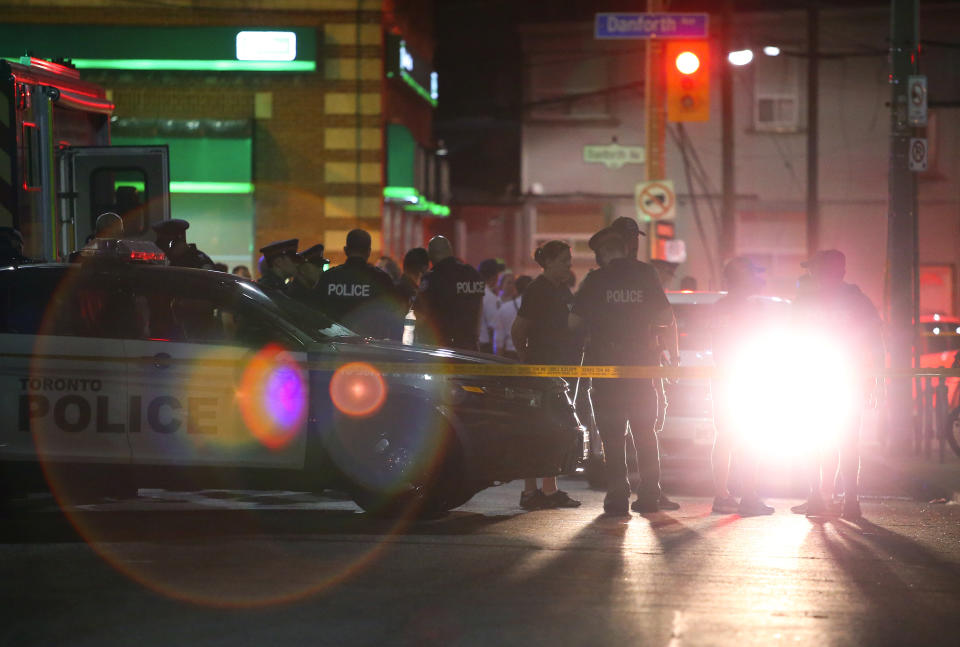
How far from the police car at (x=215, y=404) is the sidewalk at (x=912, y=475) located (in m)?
3.97

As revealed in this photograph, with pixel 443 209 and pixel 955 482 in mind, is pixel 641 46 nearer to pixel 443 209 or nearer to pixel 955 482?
pixel 443 209

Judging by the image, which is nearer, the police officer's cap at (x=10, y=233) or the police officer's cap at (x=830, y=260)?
the police officer's cap at (x=830, y=260)

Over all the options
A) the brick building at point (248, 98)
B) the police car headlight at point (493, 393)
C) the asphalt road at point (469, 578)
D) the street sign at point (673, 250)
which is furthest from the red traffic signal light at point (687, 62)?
the police car headlight at point (493, 393)

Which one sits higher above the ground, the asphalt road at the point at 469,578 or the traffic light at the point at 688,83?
the traffic light at the point at 688,83

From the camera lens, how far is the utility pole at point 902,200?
1480 cm

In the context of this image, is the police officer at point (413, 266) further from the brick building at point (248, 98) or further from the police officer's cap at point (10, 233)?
the brick building at point (248, 98)

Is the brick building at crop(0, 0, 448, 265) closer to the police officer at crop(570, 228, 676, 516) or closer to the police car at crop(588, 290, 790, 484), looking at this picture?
the police car at crop(588, 290, 790, 484)

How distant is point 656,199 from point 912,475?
719 centimetres

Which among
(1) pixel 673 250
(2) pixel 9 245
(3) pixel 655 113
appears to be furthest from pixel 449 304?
(1) pixel 673 250

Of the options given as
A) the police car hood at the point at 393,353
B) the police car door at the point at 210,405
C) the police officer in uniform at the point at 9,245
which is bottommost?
the police car door at the point at 210,405

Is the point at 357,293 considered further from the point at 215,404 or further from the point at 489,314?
the point at 489,314

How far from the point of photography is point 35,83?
1238cm

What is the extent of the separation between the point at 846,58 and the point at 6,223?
22.5 metres

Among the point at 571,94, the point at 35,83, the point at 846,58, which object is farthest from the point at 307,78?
the point at 846,58
